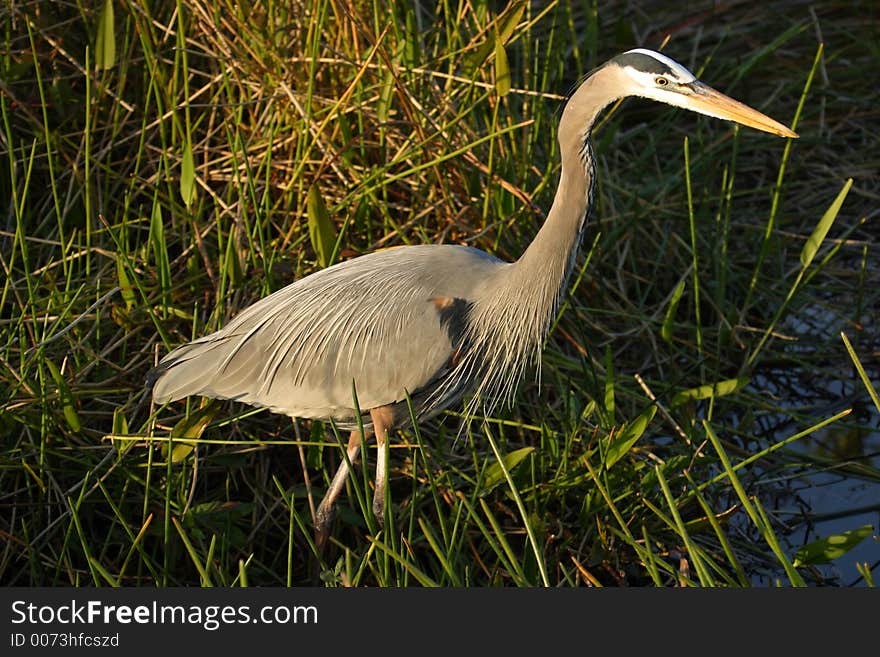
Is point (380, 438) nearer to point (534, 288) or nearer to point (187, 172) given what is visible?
point (534, 288)

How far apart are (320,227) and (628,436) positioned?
87 cm

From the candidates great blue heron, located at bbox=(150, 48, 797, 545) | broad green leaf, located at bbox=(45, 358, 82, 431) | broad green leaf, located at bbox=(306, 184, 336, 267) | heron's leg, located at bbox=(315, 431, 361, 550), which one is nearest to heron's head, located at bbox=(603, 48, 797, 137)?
great blue heron, located at bbox=(150, 48, 797, 545)

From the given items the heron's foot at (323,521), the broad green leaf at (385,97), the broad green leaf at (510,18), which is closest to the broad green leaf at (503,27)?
the broad green leaf at (510,18)

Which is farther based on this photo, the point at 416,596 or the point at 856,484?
the point at 856,484

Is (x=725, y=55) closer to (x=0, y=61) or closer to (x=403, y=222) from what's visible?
(x=403, y=222)

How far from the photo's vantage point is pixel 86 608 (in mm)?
2197

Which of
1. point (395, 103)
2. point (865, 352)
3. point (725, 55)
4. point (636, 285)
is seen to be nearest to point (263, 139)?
point (395, 103)

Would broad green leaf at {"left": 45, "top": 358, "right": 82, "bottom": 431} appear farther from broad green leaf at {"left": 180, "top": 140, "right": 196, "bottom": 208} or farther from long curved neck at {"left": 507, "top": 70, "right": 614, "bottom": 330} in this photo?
long curved neck at {"left": 507, "top": 70, "right": 614, "bottom": 330}

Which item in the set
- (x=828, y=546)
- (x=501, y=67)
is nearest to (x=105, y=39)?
(x=501, y=67)

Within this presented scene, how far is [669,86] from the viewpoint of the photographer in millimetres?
2336

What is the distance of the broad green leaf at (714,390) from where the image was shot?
274cm

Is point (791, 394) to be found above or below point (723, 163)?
below

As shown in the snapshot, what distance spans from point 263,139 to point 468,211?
0.66 meters

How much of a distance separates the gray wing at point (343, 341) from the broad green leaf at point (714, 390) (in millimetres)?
557
